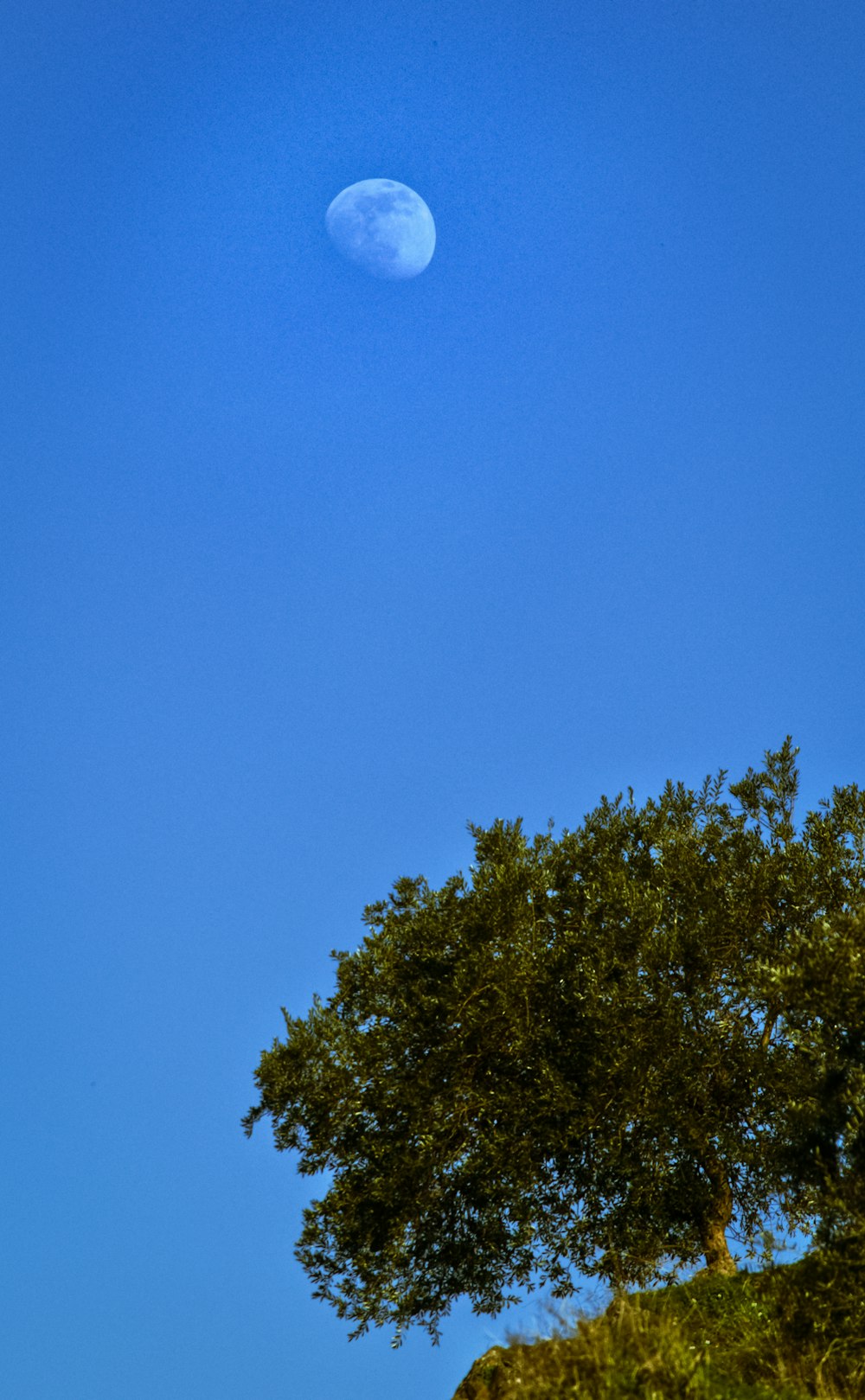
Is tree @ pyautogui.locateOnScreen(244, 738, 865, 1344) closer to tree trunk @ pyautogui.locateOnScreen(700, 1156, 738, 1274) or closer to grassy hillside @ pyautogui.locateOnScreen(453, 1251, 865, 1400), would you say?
tree trunk @ pyautogui.locateOnScreen(700, 1156, 738, 1274)

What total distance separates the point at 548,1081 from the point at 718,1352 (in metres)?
6.25

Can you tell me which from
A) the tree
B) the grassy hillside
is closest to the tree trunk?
the tree

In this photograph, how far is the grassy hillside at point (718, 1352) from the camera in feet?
42.7

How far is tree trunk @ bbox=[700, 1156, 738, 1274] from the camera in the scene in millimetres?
22078

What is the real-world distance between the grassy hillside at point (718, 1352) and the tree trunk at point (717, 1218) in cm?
510

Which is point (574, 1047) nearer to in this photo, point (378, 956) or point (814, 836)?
point (378, 956)

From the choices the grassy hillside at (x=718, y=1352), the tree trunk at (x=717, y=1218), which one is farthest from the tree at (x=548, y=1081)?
the grassy hillside at (x=718, y=1352)

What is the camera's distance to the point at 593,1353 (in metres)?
13.5

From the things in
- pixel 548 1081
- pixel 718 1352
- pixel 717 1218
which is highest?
pixel 548 1081

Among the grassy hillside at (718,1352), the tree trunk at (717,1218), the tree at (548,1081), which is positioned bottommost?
the grassy hillside at (718,1352)

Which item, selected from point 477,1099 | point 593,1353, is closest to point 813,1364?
point 593,1353

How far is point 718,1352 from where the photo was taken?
51.5 ft

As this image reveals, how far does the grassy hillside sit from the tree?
4.34m

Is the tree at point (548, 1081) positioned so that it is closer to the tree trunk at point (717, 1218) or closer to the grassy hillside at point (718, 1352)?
the tree trunk at point (717, 1218)
